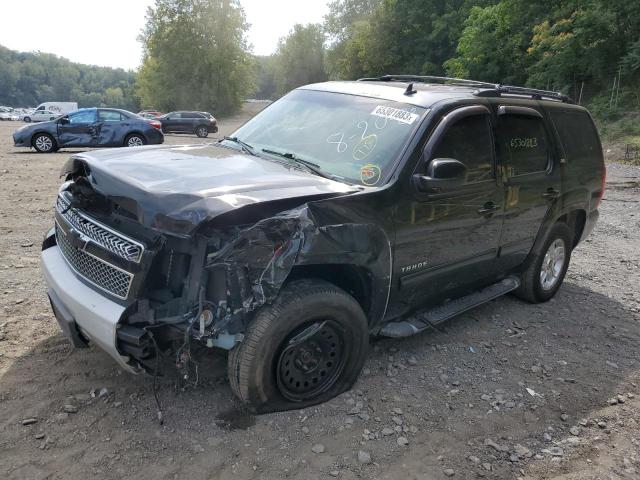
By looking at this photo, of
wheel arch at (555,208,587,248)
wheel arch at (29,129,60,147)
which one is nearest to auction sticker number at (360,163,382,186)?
wheel arch at (555,208,587,248)

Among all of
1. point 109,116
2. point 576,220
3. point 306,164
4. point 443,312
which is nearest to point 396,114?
point 306,164

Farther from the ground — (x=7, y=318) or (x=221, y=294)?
(x=221, y=294)

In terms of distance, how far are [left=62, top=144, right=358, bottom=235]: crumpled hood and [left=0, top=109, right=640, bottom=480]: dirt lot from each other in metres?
1.22

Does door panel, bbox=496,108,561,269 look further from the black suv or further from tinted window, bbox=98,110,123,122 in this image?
tinted window, bbox=98,110,123,122

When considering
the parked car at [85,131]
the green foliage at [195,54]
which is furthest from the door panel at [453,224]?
the green foliage at [195,54]

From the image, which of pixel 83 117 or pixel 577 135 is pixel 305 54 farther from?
pixel 577 135

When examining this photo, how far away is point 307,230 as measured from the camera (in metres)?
Answer: 2.79

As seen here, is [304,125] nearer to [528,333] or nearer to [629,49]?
[528,333]

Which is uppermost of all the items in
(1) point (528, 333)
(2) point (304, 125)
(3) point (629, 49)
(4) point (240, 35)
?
(4) point (240, 35)

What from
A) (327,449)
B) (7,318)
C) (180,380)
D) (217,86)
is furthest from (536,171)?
(217,86)

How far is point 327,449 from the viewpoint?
9.30 feet

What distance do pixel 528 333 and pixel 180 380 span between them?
297cm

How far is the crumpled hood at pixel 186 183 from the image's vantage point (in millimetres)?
2551

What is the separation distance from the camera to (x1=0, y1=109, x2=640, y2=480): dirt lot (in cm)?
270
